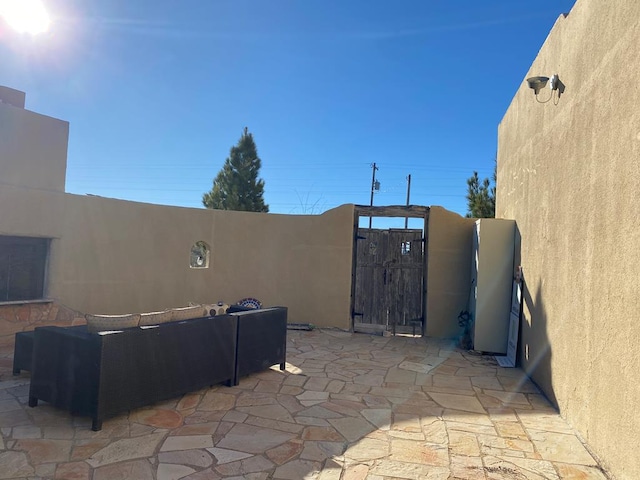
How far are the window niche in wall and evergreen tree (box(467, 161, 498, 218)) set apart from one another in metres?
8.07

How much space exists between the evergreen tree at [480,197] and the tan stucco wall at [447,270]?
4.76 metres

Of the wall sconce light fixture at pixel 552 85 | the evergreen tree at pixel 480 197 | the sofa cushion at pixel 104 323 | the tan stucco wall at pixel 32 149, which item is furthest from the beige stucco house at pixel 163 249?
the evergreen tree at pixel 480 197

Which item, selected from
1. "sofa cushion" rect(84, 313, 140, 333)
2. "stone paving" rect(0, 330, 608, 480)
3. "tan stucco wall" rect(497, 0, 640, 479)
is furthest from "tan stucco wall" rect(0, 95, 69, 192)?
"tan stucco wall" rect(497, 0, 640, 479)

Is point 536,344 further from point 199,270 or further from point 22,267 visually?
point 22,267

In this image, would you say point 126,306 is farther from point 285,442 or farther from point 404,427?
point 404,427

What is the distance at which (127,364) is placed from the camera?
325 cm

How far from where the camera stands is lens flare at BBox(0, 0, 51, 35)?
16.7 ft

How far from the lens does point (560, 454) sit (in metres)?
3.02

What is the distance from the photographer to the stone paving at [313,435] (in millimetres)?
2676

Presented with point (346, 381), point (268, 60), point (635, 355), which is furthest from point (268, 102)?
point (635, 355)

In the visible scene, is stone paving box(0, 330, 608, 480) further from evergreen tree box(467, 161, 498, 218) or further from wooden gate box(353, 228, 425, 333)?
evergreen tree box(467, 161, 498, 218)

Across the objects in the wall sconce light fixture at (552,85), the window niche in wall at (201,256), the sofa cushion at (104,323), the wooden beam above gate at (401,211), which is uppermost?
the wall sconce light fixture at (552,85)

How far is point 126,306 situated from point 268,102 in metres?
4.80

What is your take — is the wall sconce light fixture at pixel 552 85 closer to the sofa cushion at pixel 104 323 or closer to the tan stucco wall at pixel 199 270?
the tan stucco wall at pixel 199 270
